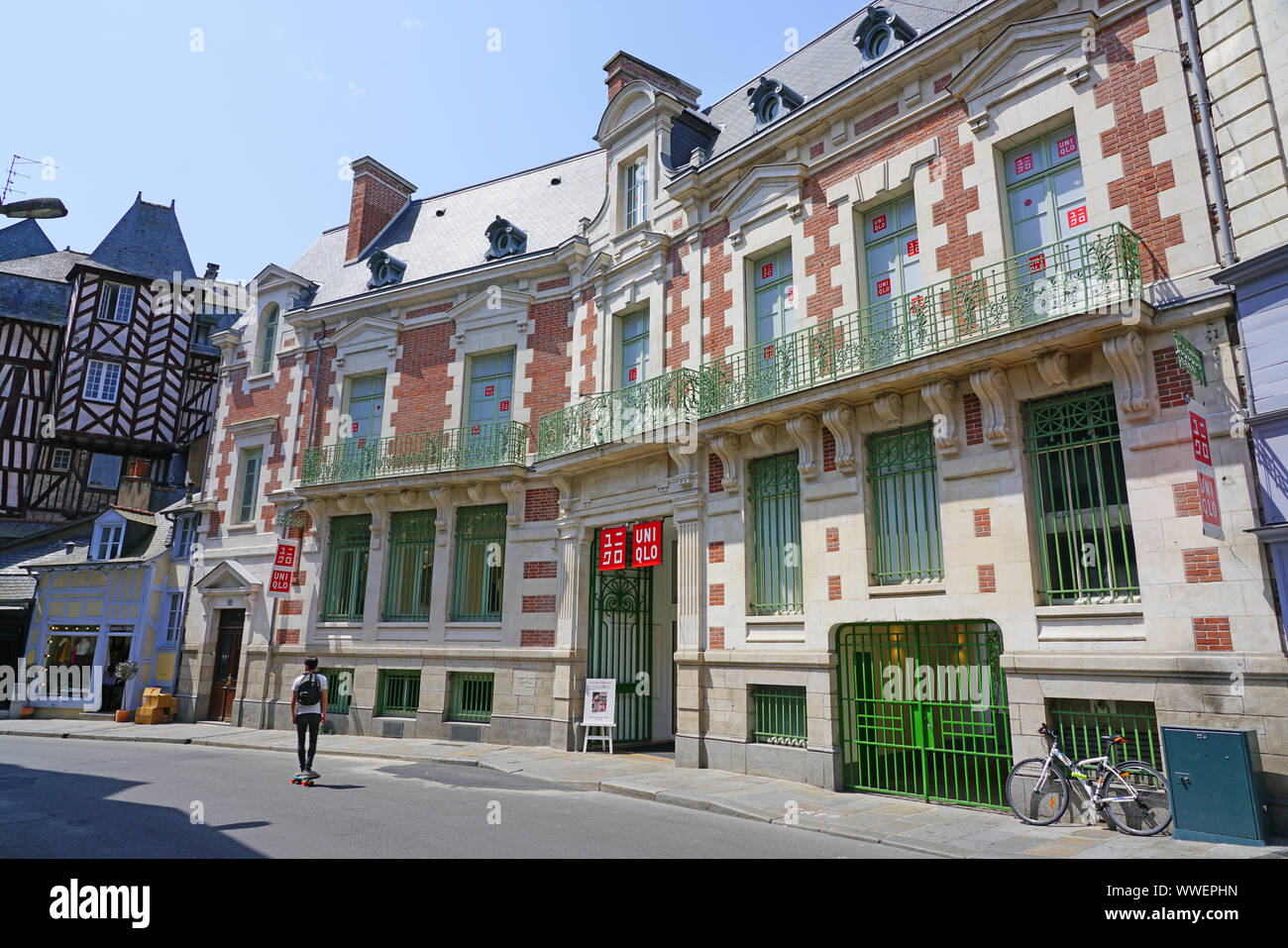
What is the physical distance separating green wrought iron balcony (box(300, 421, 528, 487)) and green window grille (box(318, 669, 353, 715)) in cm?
440

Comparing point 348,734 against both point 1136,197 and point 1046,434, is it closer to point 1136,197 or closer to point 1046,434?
point 1046,434

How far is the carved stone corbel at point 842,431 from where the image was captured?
11.3m

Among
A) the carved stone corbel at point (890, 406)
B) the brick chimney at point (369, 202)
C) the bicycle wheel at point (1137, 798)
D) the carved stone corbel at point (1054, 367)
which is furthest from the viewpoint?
the brick chimney at point (369, 202)

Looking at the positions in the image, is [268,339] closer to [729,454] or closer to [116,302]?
[116,302]

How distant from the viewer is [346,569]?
18812 millimetres

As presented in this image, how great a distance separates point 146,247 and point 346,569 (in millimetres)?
24462

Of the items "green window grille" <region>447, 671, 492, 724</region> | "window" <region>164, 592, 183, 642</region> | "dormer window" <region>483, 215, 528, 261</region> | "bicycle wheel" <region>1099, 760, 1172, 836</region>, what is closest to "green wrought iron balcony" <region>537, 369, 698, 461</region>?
"dormer window" <region>483, 215, 528, 261</region>

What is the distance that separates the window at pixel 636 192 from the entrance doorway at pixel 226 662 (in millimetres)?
13728

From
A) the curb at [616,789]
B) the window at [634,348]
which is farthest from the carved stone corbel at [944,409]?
the window at [634,348]

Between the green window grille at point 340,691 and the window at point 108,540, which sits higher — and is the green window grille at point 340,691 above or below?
below

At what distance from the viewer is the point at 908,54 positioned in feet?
38.0

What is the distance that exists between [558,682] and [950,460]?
8.45 meters

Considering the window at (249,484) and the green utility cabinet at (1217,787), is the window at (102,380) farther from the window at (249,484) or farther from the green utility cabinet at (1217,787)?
the green utility cabinet at (1217,787)

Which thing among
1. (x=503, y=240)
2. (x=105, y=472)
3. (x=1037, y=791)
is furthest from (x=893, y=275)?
(x=105, y=472)
